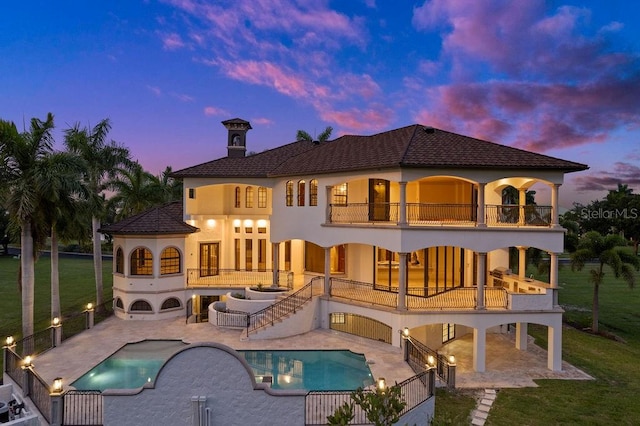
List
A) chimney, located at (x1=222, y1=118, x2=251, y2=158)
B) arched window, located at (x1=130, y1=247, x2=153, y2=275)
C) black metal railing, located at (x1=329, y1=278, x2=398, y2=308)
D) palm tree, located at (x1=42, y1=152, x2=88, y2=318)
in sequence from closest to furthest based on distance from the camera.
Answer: palm tree, located at (x1=42, y1=152, x2=88, y2=318) → black metal railing, located at (x1=329, y1=278, x2=398, y2=308) → arched window, located at (x1=130, y1=247, x2=153, y2=275) → chimney, located at (x1=222, y1=118, x2=251, y2=158)

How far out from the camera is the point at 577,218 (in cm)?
8275

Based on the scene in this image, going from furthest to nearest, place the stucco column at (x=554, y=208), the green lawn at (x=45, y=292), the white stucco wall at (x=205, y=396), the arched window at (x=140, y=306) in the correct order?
1. the green lawn at (x=45, y=292)
2. the arched window at (x=140, y=306)
3. the stucco column at (x=554, y=208)
4. the white stucco wall at (x=205, y=396)

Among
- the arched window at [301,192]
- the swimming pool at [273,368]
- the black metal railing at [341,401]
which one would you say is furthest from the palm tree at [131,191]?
the black metal railing at [341,401]

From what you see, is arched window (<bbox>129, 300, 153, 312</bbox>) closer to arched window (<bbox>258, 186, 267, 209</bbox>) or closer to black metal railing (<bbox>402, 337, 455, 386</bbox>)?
arched window (<bbox>258, 186, 267, 209</bbox>)

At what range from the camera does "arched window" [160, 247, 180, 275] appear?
2377 centimetres

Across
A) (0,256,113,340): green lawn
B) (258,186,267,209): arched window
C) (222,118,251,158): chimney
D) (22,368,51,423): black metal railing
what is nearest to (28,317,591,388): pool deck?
(22,368,51,423): black metal railing

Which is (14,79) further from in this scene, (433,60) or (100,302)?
(433,60)

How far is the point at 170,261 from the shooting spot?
24.1m

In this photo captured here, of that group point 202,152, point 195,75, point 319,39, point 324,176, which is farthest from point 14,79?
point 324,176

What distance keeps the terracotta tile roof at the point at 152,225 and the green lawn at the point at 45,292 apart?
7.12 meters

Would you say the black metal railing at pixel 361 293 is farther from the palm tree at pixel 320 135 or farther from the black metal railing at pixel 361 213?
the palm tree at pixel 320 135

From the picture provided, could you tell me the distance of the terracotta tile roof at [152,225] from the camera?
2293cm

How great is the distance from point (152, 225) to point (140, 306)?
512 cm

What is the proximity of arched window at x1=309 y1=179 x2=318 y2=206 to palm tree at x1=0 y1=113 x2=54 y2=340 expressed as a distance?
13540 millimetres
